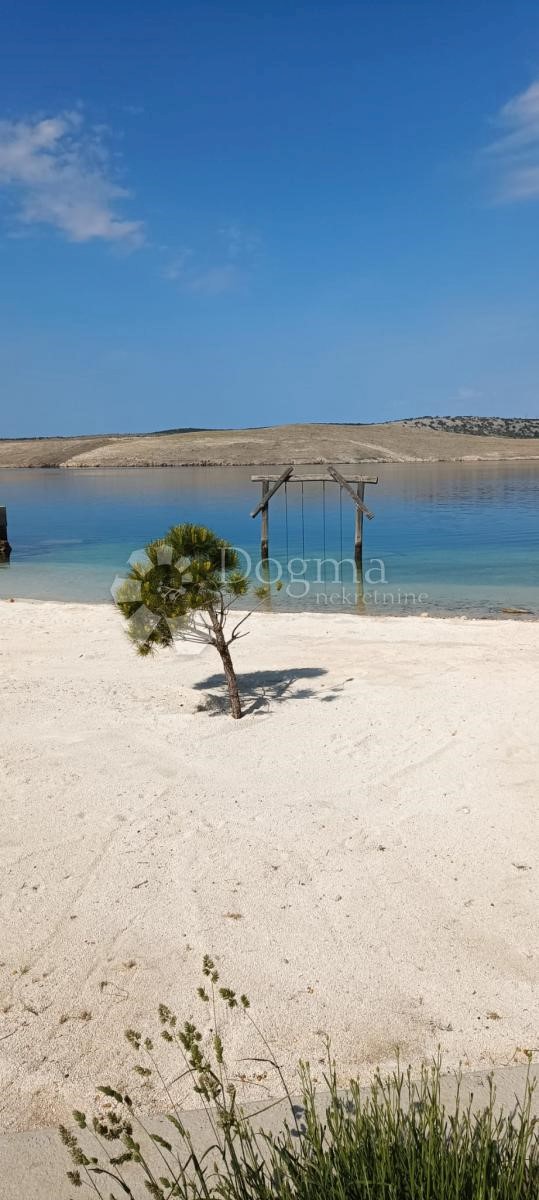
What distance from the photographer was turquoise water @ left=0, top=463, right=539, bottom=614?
20969 millimetres

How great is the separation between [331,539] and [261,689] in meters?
25.8

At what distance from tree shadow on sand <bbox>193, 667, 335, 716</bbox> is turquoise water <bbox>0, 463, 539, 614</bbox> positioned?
7.45 meters

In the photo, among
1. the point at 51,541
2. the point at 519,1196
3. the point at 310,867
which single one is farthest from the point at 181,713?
the point at 51,541

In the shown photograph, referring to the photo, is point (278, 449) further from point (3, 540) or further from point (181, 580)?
point (181, 580)

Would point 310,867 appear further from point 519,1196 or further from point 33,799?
point 519,1196

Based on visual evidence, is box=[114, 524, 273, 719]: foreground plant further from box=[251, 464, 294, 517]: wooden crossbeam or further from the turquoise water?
box=[251, 464, 294, 517]: wooden crossbeam

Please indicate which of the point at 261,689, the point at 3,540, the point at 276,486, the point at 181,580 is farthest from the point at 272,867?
the point at 3,540

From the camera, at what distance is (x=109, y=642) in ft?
43.1

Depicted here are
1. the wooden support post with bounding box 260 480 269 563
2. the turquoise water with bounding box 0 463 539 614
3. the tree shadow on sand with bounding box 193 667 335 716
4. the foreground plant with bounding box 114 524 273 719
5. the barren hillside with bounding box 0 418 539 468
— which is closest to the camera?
the foreground plant with bounding box 114 524 273 719

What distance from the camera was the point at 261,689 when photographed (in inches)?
406

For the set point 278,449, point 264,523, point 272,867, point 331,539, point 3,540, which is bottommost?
point 272,867

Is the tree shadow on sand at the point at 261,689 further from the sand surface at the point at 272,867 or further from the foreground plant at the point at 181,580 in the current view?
the foreground plant at the point at 181,580

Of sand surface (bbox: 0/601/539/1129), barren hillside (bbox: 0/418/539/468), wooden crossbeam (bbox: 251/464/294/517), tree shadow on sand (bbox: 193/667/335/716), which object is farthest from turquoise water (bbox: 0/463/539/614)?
barren hillside (bbox: 0/418/539/468)

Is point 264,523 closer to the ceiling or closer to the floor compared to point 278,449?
closer to the floor
